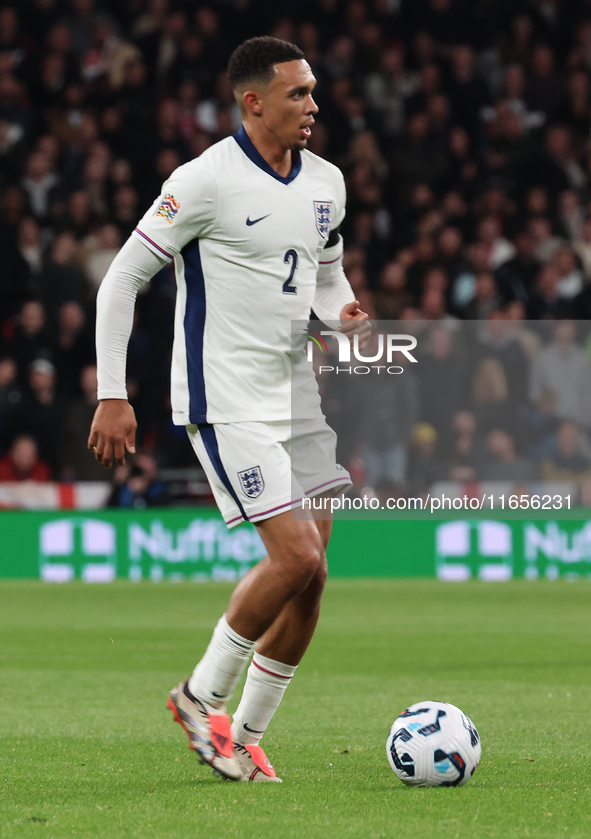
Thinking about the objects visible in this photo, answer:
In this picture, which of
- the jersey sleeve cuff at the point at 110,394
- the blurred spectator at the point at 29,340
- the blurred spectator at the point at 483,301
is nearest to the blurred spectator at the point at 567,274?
the blurred spectator at the point at 483,301

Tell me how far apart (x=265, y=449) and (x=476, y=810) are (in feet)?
3.85

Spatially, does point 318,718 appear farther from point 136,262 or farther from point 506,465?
point 506,465

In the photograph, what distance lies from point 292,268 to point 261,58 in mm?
646

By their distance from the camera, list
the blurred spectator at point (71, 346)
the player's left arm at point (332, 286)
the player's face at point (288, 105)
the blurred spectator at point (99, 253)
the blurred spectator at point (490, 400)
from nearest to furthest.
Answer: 1. the player's face at point (288, 105)
2. the player's left arm at point (332, 286)
3. the blurred spectator at point (490, 400)
4. the blurred spectator at point (71, 346)
5. the blurred spectator at point (99, 253)

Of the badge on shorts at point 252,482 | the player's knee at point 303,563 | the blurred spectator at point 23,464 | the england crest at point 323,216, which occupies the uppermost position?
the england crest at point 323,216

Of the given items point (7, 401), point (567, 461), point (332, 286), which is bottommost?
point (567, 461)

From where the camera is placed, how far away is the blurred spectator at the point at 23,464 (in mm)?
11367

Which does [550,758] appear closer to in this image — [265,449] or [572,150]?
[265,449]

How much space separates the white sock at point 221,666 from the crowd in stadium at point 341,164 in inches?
300

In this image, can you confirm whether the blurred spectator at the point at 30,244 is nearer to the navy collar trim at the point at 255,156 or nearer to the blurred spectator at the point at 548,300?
the blurred spectator at the point at 548,300

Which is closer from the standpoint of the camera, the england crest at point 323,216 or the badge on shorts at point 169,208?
the badge on shorts at point 169,208

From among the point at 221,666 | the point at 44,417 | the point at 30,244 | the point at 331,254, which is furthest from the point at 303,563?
the point at 30,244

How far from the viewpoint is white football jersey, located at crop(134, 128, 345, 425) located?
12.6 feet

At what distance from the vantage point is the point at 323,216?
4.09 metres
